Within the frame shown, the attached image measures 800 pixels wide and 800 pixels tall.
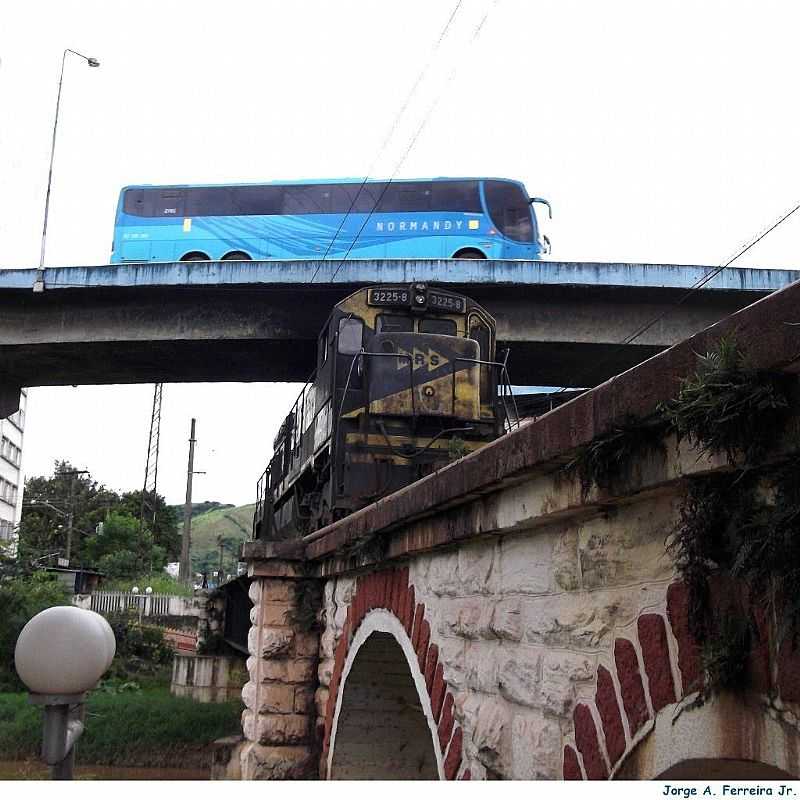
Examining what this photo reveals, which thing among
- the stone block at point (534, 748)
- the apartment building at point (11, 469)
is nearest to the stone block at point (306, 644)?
the stone block at point (534, 748)

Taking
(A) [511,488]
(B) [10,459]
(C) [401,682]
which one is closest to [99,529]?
(B) [10,459]

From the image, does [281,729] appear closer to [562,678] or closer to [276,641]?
[276,641]

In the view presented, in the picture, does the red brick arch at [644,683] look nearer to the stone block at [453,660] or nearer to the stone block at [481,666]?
the stone block at [481,666]

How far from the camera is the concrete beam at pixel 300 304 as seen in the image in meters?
18.6

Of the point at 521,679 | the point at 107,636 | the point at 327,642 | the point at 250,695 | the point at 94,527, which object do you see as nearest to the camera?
the point at 521,679

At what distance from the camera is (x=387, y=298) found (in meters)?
12.5

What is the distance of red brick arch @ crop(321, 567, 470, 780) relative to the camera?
479 centimetres

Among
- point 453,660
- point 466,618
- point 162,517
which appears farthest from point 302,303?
point 162,517

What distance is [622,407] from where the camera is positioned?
9.53ft

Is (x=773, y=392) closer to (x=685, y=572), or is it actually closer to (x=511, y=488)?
(x=685, y=572)

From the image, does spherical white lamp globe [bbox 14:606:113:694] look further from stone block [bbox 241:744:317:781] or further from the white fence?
the white fence

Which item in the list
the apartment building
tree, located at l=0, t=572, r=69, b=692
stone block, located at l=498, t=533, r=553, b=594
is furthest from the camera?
the apartment building

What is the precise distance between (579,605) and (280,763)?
6.67 meters

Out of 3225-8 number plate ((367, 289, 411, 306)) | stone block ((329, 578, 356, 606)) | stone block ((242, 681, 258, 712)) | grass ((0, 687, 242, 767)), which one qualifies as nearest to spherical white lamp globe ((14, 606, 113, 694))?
stone block ((329, 578, 356, 606))
